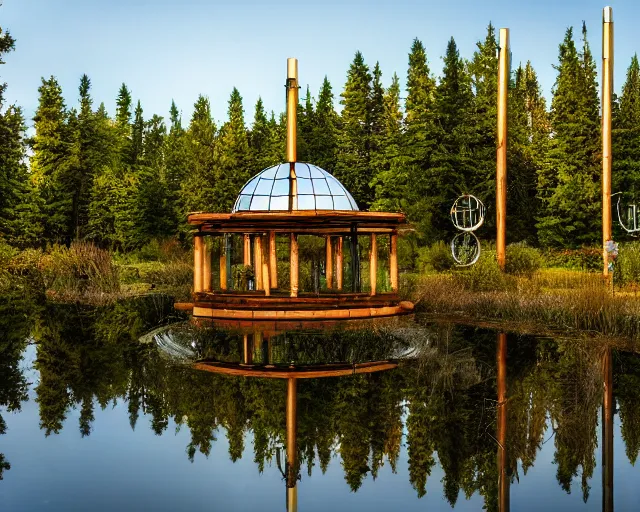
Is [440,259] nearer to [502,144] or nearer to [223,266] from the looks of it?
[502,144]

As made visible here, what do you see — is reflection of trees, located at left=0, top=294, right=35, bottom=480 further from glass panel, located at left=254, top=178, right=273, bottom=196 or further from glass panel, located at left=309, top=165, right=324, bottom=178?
glass panel, located at left=309, top=165, right=324, bottom=178

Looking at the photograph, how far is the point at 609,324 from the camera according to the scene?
1479 centimetres

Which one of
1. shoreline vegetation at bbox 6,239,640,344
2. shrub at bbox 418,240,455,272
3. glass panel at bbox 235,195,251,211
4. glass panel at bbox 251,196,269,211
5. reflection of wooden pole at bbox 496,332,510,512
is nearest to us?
reflection of wooden pole at bbox 496,332,510,512

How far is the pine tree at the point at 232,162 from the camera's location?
46500 millimetres

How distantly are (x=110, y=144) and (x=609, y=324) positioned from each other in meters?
50.5

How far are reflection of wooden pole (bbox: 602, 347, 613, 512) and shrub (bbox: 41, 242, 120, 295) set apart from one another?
17337 mm

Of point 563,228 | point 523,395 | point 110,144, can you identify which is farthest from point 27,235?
point 523,395

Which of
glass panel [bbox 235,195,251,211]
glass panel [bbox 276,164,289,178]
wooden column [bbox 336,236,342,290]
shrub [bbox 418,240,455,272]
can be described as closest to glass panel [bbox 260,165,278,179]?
glass panel [bbox 276,164,289,178]

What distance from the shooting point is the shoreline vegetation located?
1555 centimetres

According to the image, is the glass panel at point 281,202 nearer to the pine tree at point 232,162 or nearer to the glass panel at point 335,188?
the glass panel at point 335,188

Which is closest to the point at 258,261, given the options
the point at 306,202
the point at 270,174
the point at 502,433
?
the point at 270,174

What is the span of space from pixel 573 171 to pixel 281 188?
24.3 metres

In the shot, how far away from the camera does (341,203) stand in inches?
671

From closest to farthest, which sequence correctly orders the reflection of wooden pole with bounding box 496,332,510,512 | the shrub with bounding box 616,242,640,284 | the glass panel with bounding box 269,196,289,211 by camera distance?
the reflection of wooden pole with bounding box 496,332,510,512
the glass panel with bounding box 269,196,289,211
the shrub with bounding box 616,242,640,284
